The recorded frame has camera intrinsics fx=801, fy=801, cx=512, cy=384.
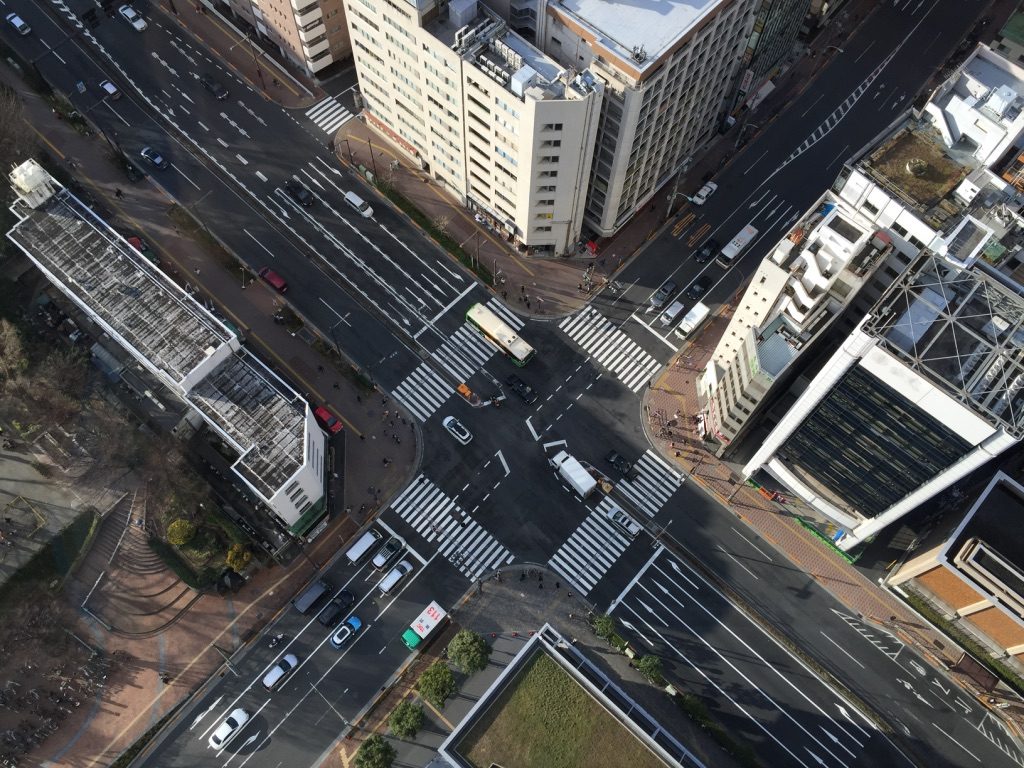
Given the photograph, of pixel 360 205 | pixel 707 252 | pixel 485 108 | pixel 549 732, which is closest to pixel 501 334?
pixel 485 108

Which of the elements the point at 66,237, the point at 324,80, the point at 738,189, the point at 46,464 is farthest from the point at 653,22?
the point at 46,464

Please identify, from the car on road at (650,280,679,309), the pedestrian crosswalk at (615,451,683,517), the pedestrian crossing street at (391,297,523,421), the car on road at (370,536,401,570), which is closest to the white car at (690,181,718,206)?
the car on road at (650,280,679,309)

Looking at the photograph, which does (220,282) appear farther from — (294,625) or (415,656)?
(415,656)

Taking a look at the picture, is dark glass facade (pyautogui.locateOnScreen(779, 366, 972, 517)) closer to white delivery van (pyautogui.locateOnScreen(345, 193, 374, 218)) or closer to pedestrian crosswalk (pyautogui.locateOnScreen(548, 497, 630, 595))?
pedestrian crosswalk (pyautogui.locateOnScreen(548, 497, 630, 595))

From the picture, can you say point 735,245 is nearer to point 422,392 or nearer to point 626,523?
point 626,523

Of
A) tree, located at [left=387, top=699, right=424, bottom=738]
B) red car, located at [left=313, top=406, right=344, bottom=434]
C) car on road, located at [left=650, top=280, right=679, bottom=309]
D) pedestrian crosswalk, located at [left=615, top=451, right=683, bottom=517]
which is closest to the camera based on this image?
tree, located at [left=387, top=699, right=424, bottom=738]

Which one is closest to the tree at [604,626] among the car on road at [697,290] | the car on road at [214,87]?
the car on road at [697,290]
